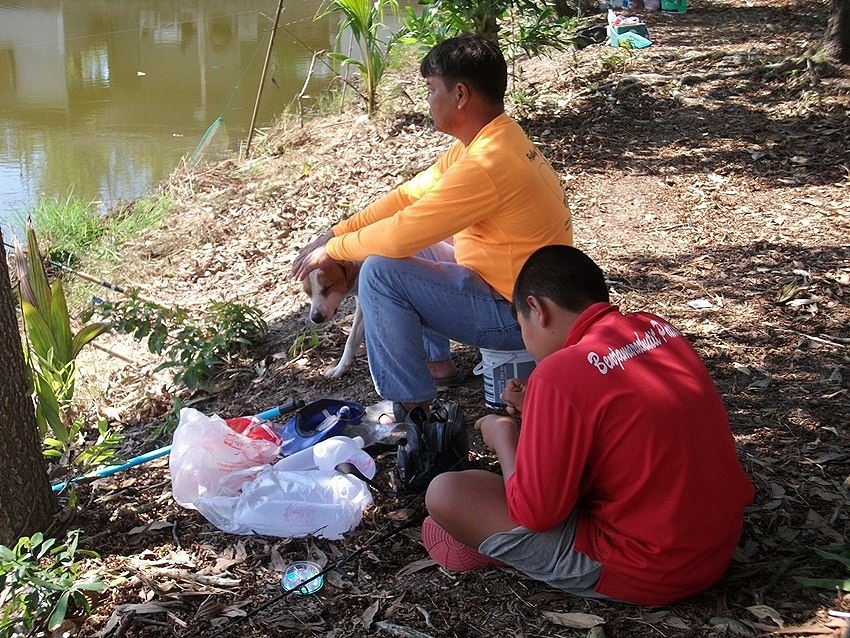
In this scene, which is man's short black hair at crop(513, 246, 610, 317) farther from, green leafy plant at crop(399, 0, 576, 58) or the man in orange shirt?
green leafy plant at crop(399, 0, 576, 58)

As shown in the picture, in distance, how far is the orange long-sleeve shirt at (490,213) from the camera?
12.2 feet

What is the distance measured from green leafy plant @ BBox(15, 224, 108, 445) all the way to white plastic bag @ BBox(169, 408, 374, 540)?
4.91 ft

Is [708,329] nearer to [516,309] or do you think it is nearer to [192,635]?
[516,309]

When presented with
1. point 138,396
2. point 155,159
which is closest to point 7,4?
point 155,159

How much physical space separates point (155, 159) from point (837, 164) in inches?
277

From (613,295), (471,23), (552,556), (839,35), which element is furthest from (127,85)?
(552,556)

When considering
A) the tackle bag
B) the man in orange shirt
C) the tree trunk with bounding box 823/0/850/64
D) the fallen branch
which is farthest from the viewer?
the tree trunk with bounding box 823/0/850/64

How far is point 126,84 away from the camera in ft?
44.9

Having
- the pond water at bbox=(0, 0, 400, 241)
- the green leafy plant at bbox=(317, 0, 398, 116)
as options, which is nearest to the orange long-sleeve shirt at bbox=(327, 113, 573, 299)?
the green leafy plant at bbox=(317, 0, 398, 116)

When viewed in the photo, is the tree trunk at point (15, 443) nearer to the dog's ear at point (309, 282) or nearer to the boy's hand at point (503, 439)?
the dog's ear at point (309, 282)

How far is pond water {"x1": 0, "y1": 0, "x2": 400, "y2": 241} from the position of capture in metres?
10.3

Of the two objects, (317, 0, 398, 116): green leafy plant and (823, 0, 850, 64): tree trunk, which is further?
(317, 0, 398, 116): green leafy plant

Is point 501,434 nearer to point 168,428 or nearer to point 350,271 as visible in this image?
point 350,271

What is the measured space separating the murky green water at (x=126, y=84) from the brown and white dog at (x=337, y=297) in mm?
4916
